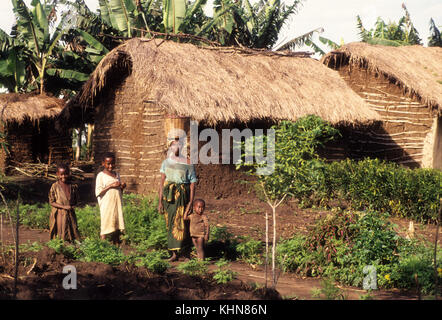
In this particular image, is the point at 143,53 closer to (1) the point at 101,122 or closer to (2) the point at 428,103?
(1) the point at 101,122

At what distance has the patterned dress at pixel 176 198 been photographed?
6.24 metres

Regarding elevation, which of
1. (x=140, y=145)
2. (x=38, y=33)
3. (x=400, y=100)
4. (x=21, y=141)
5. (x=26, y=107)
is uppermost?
(x=38, y=33)

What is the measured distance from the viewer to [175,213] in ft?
20.6

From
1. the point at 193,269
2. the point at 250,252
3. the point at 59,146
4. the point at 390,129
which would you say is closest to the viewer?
the point at 193,269

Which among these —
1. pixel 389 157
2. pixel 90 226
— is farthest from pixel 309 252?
pixel 389 157

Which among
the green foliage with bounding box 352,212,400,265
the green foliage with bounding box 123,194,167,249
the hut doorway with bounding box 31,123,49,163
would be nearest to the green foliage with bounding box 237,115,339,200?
the green foliage with bounding box 352,212,400,265

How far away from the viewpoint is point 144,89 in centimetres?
1113

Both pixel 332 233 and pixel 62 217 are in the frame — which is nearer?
pixel 332 233

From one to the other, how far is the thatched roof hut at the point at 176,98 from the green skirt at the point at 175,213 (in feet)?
12.0

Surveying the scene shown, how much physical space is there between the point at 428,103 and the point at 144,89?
7.57 m

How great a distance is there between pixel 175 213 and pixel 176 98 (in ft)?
14.2

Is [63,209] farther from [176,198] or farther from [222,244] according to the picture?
[222,244]

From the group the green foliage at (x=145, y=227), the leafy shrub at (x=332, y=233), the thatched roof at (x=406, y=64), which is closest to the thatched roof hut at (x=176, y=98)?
the thatched roof at (x=406, y=64)

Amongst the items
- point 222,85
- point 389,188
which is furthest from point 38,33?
point 389,188
